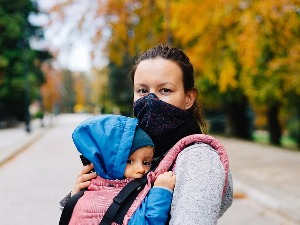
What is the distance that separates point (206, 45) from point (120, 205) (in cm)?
1213

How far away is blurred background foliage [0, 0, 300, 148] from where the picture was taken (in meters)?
11.2

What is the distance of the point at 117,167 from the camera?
1.65m

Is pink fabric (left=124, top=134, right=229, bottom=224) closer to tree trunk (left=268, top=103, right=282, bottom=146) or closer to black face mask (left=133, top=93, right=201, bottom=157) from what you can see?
black face mask (left=133, top=93, right=201, bottom=157)

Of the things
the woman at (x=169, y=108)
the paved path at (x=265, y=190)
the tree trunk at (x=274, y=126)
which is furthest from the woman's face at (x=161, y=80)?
the tree trunk at (x=274, y=126)

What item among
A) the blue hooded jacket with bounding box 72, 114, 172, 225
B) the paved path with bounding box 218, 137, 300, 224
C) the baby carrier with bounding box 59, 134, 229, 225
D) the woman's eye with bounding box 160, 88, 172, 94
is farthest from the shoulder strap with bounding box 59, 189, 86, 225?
the paved path with bounding box 218, 137, 300, 224

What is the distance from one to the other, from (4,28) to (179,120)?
36342 mm

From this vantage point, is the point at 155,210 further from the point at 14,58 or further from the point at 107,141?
the point at 14,58

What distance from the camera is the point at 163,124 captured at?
1812 mm

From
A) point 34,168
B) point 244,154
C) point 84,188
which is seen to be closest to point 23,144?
point 34,168

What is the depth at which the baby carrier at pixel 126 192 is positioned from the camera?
1.58m

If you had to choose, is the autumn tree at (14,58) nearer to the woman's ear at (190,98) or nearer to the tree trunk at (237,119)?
the tree trunk at (237,119)

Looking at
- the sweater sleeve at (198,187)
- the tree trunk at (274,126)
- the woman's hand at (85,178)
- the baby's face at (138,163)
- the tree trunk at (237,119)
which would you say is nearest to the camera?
the sweater sleeve at (198,187)

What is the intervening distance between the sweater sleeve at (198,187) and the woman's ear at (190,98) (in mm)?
432

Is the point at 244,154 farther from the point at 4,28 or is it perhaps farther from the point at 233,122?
the point at 4,28
